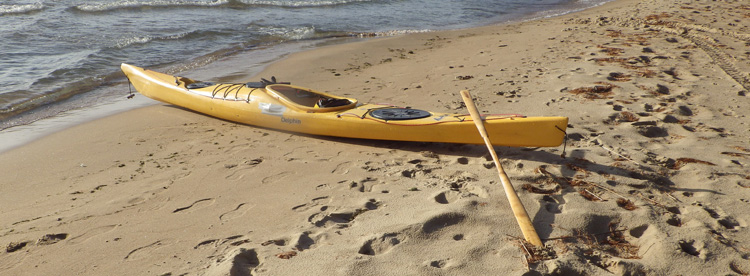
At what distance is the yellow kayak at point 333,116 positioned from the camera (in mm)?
3996

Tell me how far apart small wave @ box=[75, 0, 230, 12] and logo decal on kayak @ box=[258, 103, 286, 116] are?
1009 centimetres

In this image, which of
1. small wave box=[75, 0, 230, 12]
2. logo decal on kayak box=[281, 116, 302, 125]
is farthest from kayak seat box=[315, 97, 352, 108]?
small wave box=[75, 0, 230, 12]

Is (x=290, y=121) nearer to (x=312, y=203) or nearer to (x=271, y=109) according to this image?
(x=271, y=109)

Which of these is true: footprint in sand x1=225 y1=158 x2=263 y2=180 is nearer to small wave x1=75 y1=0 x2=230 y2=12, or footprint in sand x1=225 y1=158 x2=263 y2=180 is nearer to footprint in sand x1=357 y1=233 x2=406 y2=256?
footprint in sand x1=357 y1=233 x2=406 y2=256

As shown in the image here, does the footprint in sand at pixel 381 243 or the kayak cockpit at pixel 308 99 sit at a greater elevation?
the kayak cockpit at pixel 308 99

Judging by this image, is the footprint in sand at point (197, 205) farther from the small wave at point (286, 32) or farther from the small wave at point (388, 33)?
the small wave at point (388, 33)

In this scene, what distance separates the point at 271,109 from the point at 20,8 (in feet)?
Answer: 36.1

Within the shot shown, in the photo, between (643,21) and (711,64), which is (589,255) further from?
(643,21)

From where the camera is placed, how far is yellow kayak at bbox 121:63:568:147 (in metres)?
4.00

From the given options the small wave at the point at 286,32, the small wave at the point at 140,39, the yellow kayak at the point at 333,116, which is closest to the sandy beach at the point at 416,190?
the yellow kayak at the point at 333,116

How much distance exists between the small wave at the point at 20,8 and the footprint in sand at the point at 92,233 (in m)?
11.8

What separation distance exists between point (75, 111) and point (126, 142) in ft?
6.19

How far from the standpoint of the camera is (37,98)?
6.86 meters

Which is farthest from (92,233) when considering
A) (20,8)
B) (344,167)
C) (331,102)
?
(20,8)
